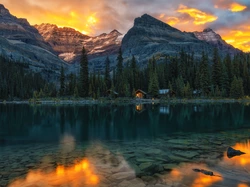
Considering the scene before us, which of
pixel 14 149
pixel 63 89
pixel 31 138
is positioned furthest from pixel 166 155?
pixel 63 89

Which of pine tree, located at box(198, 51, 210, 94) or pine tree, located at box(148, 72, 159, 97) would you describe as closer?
pine tree, located at box(148, 72, 159, 97)

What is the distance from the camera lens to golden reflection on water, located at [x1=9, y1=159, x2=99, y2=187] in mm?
12828

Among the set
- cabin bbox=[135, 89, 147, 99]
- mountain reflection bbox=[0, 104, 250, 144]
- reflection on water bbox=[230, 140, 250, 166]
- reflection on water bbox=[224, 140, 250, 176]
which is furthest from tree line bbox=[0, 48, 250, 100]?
reflection on water bbox=[224, 140, 250, 176]

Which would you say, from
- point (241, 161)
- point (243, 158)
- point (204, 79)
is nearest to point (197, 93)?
point (204, 79)

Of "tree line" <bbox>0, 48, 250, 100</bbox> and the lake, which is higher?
"tree line" <bbox>0, 48, 250, 100</bbox>

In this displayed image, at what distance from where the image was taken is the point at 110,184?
41.3 feet

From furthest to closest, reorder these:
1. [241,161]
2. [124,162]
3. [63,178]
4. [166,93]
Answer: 1. [166,93]
2. [124,162]
3. [241,161]
4. [63,178]

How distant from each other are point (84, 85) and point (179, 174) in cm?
9630

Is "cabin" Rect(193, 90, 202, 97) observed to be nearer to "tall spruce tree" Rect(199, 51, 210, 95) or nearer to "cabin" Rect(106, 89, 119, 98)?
"tall spruce tree" Rect(199, 51, 210, 95)

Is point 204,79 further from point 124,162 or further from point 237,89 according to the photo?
point 124,162

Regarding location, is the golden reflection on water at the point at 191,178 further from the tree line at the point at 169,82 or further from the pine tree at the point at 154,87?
the pine tree at the point at 154,87

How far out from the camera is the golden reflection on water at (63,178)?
42.1 feet

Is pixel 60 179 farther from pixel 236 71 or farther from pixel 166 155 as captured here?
pixel 236 71

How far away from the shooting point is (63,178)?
1360cm
